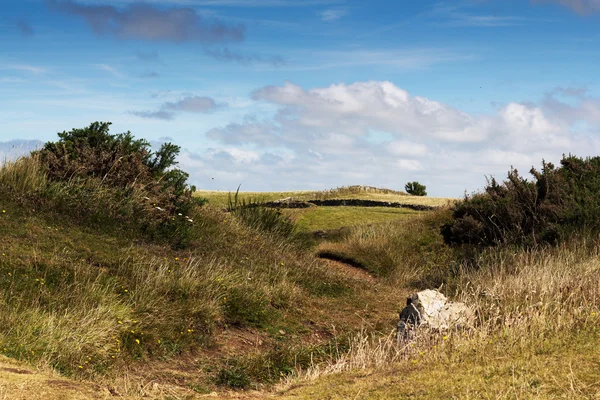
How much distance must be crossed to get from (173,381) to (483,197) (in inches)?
513

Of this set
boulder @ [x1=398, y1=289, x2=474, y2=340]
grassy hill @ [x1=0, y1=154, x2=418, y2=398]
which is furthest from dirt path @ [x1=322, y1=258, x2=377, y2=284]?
boulder @ [x1=398, y1=289, x2=474, y2=340]

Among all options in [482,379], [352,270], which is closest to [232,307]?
[482,379]

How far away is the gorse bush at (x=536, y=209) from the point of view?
52.6 feet

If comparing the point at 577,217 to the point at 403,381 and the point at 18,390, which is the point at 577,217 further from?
the point at 18,390

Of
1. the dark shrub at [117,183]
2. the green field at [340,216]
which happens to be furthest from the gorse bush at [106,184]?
the green field at [340,216]

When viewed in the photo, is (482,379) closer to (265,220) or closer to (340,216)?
(265,220)

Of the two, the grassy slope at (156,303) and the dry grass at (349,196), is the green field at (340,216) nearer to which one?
the dry grass at (349,196)

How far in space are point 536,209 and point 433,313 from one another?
8738 mm

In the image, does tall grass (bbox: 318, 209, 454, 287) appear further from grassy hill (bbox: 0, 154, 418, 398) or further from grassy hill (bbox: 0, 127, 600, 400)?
grassy hill (bbox: 0, 154, 418, 398)

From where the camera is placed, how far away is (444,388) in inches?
264

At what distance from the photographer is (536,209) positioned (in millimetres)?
17328

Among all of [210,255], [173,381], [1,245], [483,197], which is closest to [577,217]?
[483,197]

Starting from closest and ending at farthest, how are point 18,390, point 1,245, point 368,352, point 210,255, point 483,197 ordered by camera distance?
point 18,390, point 368,352, point 1,245, point 210,255, point 483,197

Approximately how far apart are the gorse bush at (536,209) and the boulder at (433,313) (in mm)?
6403
